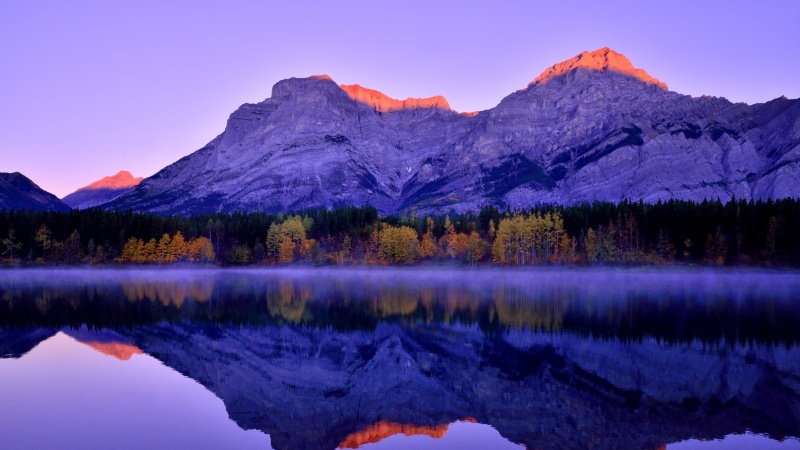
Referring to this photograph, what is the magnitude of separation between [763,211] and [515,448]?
368 feet

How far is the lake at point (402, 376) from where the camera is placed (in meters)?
19.9

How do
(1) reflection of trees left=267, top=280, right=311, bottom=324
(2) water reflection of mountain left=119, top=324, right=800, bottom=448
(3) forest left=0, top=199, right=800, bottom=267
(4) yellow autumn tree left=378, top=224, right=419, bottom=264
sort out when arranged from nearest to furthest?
(2) water reflection of mountain left=119, top=324, right=800, bottom=448 → (1) reflection of trees left=267, top=280, right=311, bottom=324 → (3) forest left=0, top=199, right=800, bottom=267 → (4) yellow autumn tree left=378, top=224, right=419, bottom=264

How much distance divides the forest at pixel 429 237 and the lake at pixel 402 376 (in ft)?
200

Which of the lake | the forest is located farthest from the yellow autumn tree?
the lake

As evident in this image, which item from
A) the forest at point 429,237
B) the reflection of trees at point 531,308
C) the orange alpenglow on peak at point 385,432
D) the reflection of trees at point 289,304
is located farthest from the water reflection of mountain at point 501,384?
the forest at point 429,237

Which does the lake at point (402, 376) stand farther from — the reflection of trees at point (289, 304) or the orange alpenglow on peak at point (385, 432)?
the reflection of trees at point (289, 304)

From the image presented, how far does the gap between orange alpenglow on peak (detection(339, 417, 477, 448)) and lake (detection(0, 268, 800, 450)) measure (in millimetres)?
78

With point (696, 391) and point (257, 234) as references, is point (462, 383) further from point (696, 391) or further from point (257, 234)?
point (257, 234)

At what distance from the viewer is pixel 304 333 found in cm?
4125

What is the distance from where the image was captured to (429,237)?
5635 inches

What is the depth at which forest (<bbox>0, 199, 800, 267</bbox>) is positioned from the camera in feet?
364

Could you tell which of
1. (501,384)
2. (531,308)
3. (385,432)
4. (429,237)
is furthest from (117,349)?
(429,237)

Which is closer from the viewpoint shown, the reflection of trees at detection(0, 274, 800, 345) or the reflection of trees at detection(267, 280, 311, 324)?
the reflection of trees at detection(0, 274, 800, 345)

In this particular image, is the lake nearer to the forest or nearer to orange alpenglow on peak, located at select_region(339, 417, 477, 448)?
orange alpenglow on peak, located at select_region(339, 417, 477, 448)
